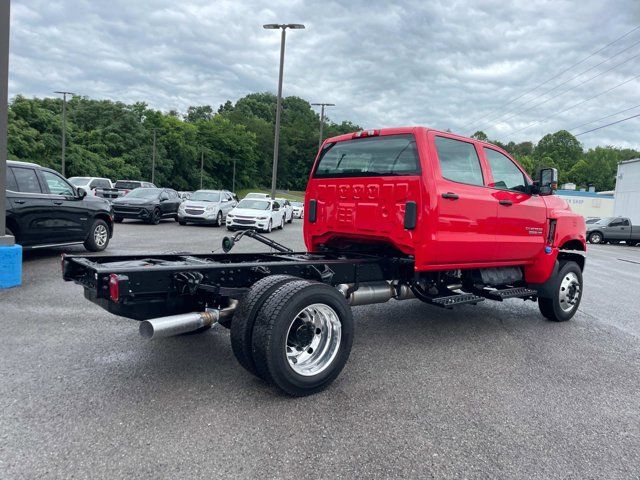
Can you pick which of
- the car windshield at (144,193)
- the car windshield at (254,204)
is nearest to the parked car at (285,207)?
the car windshield at (254,204)

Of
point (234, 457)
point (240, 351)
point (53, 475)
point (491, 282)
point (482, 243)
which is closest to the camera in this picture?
point (53, 475)

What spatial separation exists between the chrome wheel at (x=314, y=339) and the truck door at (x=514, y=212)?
100 inches

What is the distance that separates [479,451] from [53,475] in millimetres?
2393

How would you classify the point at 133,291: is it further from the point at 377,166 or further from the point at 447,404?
the point at 377,166

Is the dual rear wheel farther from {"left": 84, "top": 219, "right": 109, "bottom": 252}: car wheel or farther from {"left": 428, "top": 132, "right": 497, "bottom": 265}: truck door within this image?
{"left": 84, "top": 219, "right": 109, "bottom": 252}: car wheel

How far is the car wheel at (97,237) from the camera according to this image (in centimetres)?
1038

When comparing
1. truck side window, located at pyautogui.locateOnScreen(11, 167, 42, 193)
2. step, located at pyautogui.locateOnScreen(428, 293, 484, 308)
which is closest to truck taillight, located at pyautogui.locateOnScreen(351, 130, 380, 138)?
step, located at pyautogui.locateOnScreen(428, 293, 484, 308)

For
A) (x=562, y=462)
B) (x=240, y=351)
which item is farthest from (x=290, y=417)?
(x=562, y=462)

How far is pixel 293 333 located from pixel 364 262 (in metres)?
1.39


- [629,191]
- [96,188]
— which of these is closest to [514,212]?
[96,188]

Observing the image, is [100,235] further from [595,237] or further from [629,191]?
[629,191]

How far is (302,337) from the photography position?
3.81 metres

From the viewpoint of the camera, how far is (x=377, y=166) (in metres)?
5.29

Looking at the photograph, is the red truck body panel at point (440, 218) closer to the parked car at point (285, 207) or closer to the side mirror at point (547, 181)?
the side mirror at point (547, 181)
